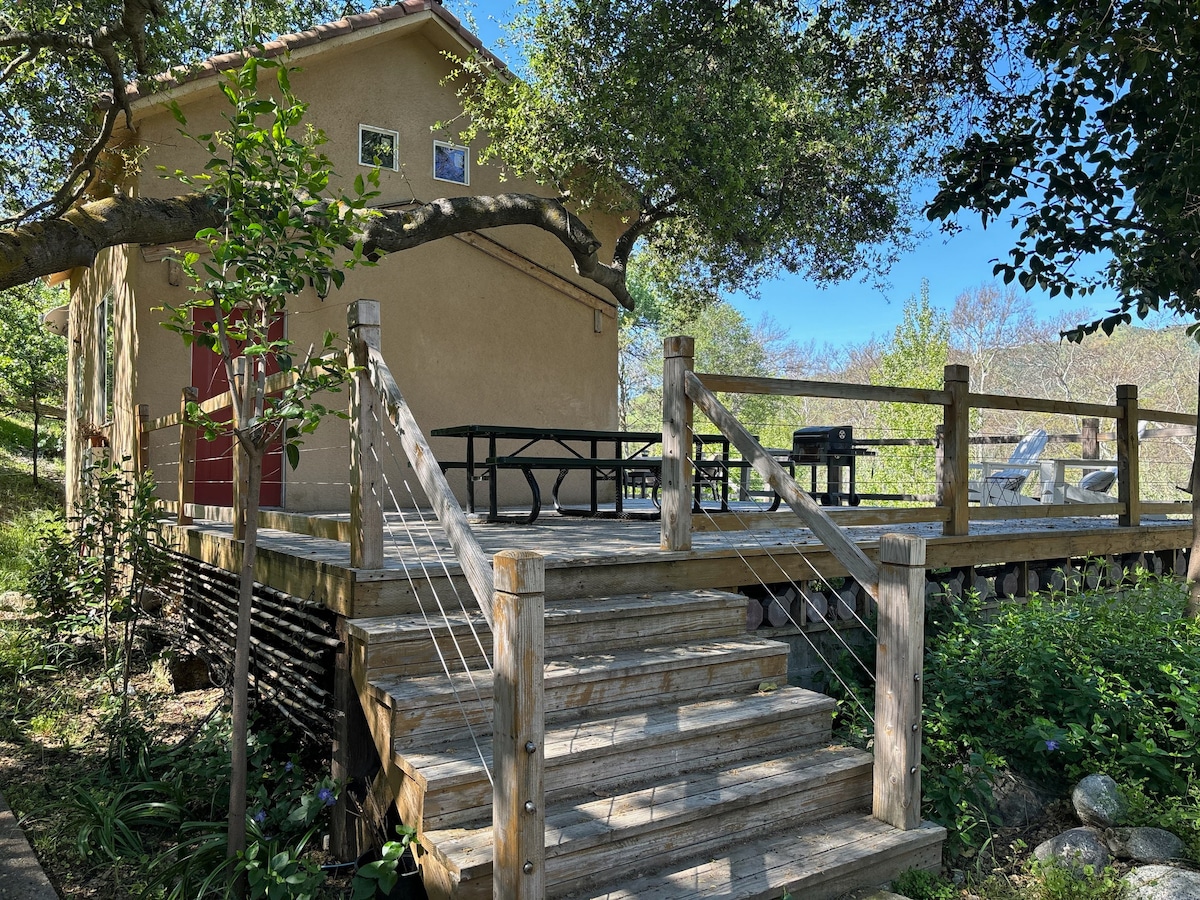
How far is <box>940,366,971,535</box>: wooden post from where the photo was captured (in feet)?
17.9

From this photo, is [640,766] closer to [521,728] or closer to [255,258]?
[521,728]

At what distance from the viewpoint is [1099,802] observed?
11.9ft

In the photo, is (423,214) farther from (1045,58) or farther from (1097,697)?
(1097,697)

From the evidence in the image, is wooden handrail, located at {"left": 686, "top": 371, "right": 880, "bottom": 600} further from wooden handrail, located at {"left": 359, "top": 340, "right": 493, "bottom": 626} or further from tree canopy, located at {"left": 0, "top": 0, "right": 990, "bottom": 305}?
tree canopy, located at {"left": 0, "top": 0, "right": 990, "bottom": 305}

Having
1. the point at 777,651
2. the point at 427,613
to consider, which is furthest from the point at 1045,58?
the point at 427,613

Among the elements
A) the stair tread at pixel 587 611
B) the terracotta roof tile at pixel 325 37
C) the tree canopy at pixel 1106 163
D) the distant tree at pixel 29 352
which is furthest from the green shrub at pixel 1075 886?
the distant tree at pixel 29 352

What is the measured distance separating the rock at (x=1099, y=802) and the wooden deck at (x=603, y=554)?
144 cm

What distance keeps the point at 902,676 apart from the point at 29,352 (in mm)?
18763

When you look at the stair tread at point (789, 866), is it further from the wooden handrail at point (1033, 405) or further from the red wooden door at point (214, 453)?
the red wooden door at point (214, 453)

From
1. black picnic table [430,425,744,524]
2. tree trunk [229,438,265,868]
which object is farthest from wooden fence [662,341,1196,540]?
tree trunk [229,438,265,868]

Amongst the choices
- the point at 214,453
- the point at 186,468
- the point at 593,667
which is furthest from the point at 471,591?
the point at 214,453

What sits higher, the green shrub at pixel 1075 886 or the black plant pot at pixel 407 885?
the black plant pot at pixel 407 885

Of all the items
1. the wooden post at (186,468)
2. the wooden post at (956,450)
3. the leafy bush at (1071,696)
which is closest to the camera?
the leafy bush at (1071,696)

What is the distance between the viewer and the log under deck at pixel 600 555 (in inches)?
145
